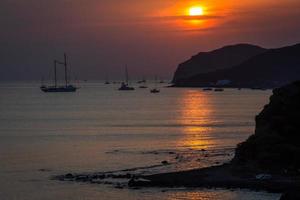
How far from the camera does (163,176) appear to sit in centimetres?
4322

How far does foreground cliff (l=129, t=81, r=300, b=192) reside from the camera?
40781 mm

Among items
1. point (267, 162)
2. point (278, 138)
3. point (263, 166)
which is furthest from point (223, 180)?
point (278, 138)

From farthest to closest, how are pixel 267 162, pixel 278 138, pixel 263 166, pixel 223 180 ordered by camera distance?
pixel 278 138
pixel 267 162
pixel 263 166
pixel 223 180

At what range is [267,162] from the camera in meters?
45.1

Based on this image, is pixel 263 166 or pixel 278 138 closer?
pixel 263 166

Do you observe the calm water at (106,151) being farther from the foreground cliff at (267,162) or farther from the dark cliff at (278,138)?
the dark cliff at (278,138)

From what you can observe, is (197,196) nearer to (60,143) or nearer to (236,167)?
(236,167)

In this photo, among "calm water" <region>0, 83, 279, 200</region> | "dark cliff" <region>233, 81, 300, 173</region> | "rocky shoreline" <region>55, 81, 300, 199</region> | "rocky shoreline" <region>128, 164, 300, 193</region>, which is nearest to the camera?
"rocky shoreline" <region>128, 164, 300, 193</region>

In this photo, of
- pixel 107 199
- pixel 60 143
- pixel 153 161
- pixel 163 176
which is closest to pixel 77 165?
pixel 153 161

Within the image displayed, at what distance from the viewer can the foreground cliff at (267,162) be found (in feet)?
134

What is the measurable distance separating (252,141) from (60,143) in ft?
100

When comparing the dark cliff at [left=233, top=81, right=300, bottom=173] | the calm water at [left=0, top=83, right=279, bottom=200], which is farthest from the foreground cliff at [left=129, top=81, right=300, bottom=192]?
the calm water at [left=0, top=83, right=279, bottom=200]

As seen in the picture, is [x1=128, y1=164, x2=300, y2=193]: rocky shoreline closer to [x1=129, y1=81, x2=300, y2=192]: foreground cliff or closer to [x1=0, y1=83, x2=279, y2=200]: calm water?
[x1=129, y1=81, x2=300, y2=192]: foreground cliff

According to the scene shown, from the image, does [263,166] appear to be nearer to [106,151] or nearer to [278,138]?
[278,138]
